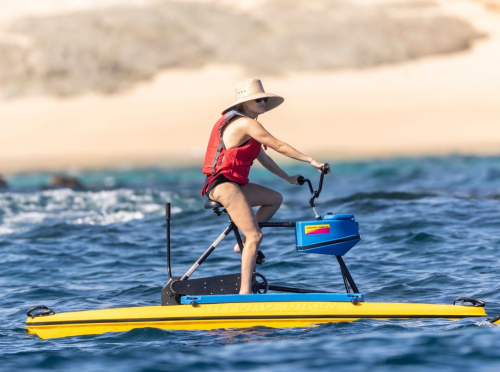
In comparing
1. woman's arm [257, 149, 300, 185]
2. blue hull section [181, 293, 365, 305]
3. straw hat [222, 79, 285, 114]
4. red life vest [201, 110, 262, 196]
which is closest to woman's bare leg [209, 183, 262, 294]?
red life vest [201, 110, 262, 196]

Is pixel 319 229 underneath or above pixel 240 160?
underneath

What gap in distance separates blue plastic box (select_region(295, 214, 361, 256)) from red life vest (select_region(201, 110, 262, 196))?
790mm

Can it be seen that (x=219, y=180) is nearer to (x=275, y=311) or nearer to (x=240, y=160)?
(x=240, y=160)

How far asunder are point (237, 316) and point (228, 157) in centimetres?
156

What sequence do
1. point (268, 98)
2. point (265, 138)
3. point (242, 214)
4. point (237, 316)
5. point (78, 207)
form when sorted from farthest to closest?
point (78, 207) < point (268, 98) < point (242, 214) < point (237, 316) < point (265, 138)

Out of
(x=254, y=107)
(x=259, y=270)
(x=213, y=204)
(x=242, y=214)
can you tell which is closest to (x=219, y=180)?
(x=213, y=204)

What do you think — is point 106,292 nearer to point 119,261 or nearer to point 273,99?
point 119,261

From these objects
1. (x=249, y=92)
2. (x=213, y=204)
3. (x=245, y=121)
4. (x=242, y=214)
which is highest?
(x=249, y=92)

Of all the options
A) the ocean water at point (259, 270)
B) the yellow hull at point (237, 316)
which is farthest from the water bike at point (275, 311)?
the ocean water at point (259, 270)

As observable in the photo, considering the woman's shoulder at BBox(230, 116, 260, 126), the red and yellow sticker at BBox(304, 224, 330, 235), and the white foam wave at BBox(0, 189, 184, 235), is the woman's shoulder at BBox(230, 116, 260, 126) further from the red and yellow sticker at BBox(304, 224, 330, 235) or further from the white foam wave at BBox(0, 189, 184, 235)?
the white foam wave at BBox(0, 189, 184, 235)

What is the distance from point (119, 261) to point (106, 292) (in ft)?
7.21

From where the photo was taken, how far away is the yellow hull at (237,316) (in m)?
7.79

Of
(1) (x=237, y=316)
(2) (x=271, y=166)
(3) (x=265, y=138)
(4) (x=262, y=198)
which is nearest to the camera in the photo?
(3) (x=265, y=138)

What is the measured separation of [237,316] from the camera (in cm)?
778
